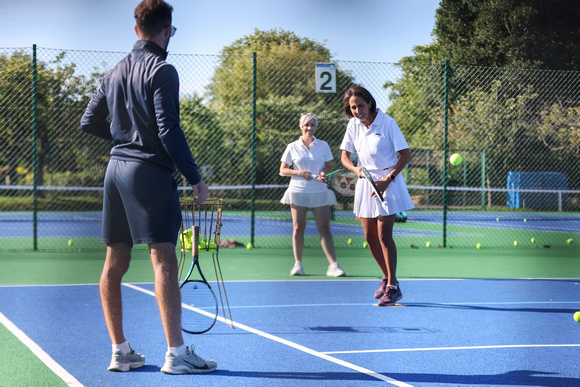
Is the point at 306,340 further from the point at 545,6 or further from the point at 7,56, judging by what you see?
the point at 545,6

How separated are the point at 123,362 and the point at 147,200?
875 mm

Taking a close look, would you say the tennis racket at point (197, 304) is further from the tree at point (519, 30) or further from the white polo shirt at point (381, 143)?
the tree at point (519, 30)

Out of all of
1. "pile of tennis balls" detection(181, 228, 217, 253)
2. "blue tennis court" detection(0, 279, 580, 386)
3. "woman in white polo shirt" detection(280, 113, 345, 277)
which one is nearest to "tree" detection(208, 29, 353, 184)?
"woman in white polo shirt" detection(280, 113, 345, 277)

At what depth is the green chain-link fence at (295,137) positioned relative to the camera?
425 inches

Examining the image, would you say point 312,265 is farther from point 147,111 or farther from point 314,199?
point 147,111

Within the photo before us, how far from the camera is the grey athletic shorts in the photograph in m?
3.42

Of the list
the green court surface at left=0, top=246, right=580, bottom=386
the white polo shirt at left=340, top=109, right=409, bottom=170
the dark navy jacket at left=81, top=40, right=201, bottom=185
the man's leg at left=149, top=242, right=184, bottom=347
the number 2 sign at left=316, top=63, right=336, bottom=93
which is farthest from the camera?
the number 2 sign at left=316, top=63, right=336, bottom=93

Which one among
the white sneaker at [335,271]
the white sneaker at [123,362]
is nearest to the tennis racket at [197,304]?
the white sneaker at [123,362]

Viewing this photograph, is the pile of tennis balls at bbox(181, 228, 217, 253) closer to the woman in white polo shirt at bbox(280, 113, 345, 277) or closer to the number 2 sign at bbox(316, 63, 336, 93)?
the woman in white polo shirt at bbox(280, 113, 345, 277)

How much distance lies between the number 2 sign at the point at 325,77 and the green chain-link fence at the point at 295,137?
18 centimetres

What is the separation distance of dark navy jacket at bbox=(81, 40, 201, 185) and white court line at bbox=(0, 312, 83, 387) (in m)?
1.09

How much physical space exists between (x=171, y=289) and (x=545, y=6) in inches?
367

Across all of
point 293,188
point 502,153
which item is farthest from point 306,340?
point 502,153

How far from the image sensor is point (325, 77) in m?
9.53
